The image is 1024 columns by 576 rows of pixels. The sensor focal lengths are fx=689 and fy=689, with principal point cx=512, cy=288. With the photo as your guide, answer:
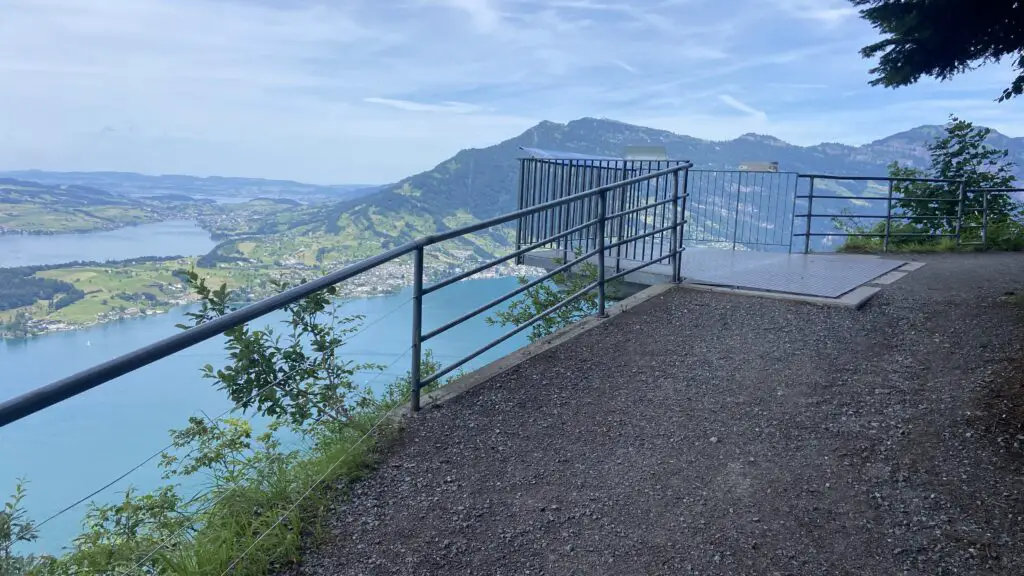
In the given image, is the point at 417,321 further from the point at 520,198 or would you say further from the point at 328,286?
the point at 520,198

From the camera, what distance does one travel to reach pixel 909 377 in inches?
213

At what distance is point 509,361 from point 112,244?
163 feet

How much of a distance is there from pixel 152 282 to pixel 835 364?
2995 cm

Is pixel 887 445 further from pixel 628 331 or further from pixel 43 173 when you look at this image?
pixel 43 173

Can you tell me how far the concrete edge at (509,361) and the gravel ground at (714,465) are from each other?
0.12 m

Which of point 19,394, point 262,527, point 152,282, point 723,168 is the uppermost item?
point 723,168

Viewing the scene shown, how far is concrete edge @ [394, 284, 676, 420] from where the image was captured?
16.4 feet

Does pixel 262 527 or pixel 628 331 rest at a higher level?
pixel 628 331

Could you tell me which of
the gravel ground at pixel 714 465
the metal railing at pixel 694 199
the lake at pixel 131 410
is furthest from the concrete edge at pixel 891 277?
the lake at pixel 131 410

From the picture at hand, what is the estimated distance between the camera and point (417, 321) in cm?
464

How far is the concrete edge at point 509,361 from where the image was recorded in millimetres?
4984

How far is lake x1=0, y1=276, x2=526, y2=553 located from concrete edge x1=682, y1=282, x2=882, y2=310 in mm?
2815

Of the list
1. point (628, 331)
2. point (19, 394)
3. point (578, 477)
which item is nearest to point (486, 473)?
point (578, 477)

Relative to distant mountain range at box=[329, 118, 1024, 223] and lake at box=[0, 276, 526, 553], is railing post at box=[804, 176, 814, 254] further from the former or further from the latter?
distant mountain range at box=[329, 118, 1024, 223]
